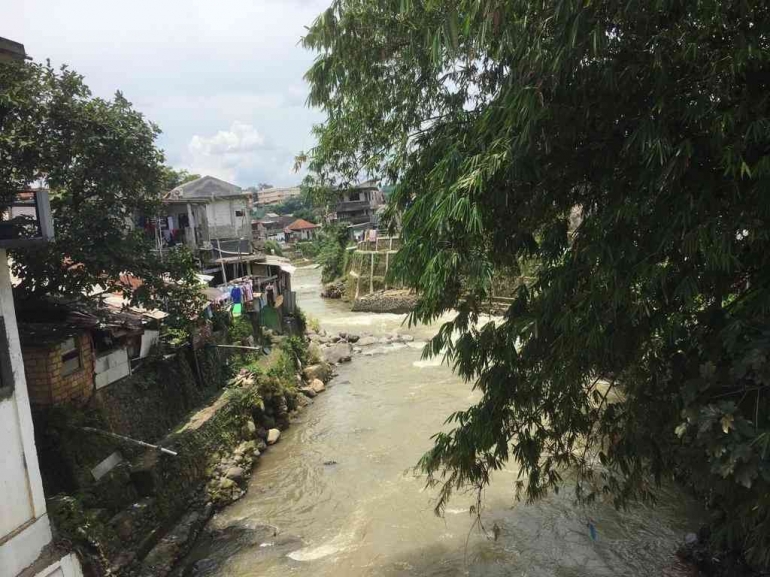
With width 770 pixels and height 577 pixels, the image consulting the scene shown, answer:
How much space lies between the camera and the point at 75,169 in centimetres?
677

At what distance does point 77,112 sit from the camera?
6.62 m

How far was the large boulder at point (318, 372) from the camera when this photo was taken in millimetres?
15819

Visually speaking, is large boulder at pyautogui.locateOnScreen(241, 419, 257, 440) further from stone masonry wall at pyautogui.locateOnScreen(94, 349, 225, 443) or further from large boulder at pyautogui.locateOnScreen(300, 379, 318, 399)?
large boulder at pyautogui.locateOnScreen(300, 379, 318, 399)

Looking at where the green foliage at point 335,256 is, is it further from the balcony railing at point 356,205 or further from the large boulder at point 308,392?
the large boulder at point 308,392

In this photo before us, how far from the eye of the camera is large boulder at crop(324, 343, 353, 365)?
18.6 metres

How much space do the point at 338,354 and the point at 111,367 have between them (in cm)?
1101

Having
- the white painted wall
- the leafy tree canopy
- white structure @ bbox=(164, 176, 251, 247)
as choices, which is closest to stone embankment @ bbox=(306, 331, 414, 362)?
white structure @ bbox=(164, 176, 251, 247)

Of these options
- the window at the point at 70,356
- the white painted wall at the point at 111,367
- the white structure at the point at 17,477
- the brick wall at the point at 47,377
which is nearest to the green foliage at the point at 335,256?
the white painted wall at the point at 111,367

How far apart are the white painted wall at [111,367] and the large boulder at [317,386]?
6.90 metres

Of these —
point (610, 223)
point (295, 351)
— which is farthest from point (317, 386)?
point (610, 223)

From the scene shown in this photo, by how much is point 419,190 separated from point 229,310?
32.4 feet

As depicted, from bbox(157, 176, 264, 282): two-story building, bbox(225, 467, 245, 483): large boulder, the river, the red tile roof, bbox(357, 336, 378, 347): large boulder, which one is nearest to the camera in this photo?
the river

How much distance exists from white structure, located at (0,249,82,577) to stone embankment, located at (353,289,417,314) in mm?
22608

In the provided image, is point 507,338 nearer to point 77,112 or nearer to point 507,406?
point 507,406
